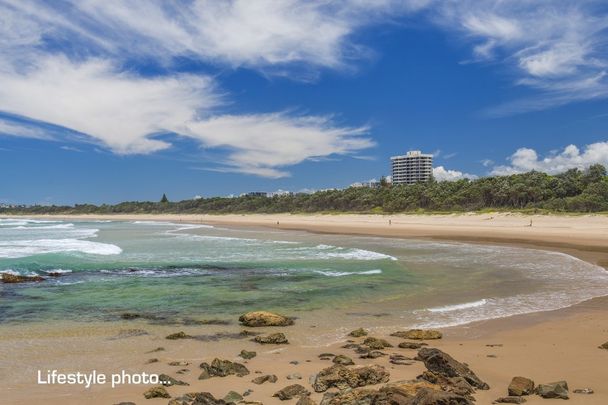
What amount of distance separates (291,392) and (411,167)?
185 metres

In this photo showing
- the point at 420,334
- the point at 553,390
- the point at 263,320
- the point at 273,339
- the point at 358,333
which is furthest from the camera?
the point at 263,320

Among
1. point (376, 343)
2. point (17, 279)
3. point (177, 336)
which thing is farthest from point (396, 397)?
point (17, 279)

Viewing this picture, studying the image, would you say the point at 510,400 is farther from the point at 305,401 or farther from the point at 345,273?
the point at 345,273

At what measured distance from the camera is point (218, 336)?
908 cm

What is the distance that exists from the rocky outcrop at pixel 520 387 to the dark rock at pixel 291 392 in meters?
2.50

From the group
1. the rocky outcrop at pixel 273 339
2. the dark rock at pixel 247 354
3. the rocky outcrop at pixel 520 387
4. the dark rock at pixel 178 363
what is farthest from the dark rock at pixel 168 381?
the rocky outcrop at pixel 520 387

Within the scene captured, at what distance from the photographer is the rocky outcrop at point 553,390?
553cm

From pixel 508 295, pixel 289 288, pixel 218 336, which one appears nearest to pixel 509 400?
pixel 218 336

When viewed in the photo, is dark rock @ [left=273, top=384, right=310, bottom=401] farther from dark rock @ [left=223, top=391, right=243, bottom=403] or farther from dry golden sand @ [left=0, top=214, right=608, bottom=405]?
dark rock @ [left=223, top=391, right=243, bottom=403]

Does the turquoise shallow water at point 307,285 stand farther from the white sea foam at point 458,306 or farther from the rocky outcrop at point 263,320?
the rocky outcrop at point 263,320

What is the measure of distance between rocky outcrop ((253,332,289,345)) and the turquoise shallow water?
247 cm

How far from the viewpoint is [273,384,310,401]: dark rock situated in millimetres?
5719

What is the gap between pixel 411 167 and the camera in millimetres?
184750

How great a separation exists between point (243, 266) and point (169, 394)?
14.3 metres
